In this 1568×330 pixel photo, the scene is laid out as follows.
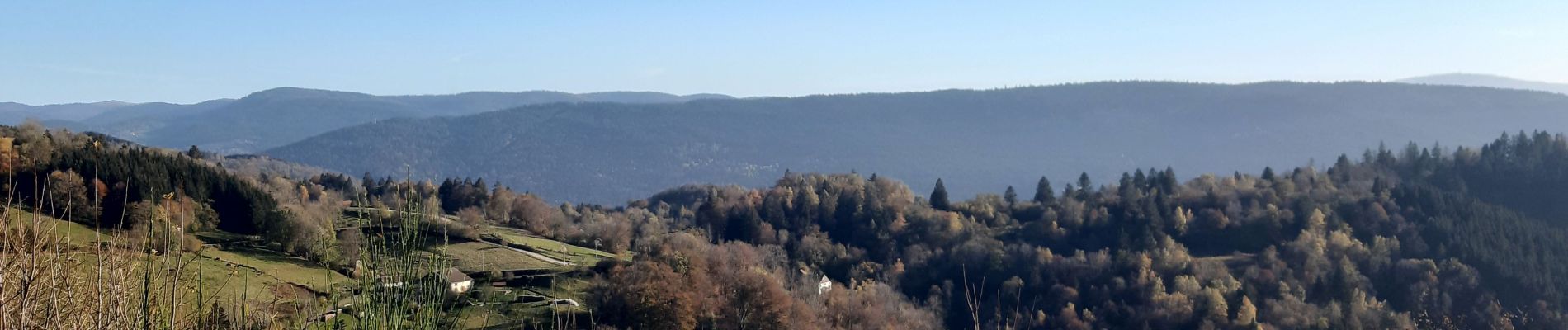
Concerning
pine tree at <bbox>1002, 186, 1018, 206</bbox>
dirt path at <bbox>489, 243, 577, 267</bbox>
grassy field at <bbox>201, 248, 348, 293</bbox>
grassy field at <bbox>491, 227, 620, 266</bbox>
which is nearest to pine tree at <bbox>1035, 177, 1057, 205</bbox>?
pine tree at <bbox>1002, 186, 1018, 206</bbox>

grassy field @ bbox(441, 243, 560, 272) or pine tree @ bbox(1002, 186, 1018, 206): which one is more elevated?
grassy field @ bbox(441, 243, 560, 272)

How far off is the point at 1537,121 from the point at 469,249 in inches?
7142

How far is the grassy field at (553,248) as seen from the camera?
4744 cm

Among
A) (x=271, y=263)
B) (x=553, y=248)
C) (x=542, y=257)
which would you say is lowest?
(x=553, y=248)

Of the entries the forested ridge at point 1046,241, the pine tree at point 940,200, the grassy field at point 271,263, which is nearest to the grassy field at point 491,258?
the forested ridge at point 1046,241

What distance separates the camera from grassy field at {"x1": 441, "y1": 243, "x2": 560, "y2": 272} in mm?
40750

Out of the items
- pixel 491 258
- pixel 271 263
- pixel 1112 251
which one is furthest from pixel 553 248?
pixel 1112 251

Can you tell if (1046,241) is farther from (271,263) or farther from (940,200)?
(271,263)

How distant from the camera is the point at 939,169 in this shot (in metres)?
191

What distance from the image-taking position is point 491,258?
4316 centimetres

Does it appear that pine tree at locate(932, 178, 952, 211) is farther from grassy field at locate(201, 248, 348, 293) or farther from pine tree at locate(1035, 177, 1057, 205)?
grassy field at locate(201, 248, 348, 293)

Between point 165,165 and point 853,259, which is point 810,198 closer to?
point 853,259

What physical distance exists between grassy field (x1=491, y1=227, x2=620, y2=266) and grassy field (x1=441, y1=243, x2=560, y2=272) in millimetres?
1793

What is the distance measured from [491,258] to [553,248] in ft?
23.9
